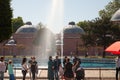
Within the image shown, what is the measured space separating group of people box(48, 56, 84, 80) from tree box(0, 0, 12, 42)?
9460 millimetres

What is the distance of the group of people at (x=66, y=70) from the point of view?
1641cm

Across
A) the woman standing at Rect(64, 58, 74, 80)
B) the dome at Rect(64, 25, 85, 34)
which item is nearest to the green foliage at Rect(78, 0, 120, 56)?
the dome at Rect(64, 25, 85, 34)

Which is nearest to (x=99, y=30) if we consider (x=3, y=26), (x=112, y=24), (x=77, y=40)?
(x=112, y=24)

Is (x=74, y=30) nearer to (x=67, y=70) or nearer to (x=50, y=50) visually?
(x=50, y=50)

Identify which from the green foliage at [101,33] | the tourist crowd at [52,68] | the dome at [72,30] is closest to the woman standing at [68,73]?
the tourist crowd at [52,68]

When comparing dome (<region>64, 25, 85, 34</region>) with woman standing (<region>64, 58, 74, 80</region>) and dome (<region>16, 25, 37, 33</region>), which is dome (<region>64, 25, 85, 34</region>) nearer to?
dome (<region>16, 25, 37, 33</region>)

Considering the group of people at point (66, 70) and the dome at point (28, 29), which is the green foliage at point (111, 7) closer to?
the dome at point (28, 29)

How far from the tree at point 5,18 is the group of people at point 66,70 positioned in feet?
31.0

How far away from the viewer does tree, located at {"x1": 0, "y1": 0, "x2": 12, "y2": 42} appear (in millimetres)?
30141

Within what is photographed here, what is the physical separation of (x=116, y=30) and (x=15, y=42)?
105ft

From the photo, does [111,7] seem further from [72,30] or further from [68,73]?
[68,73]

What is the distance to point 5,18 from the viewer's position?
99.7ft

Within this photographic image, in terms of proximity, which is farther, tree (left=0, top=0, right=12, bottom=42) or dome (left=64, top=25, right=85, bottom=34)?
dome (left=64, top=25, right=85, bottom=34)

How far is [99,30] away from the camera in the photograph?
61.2m
